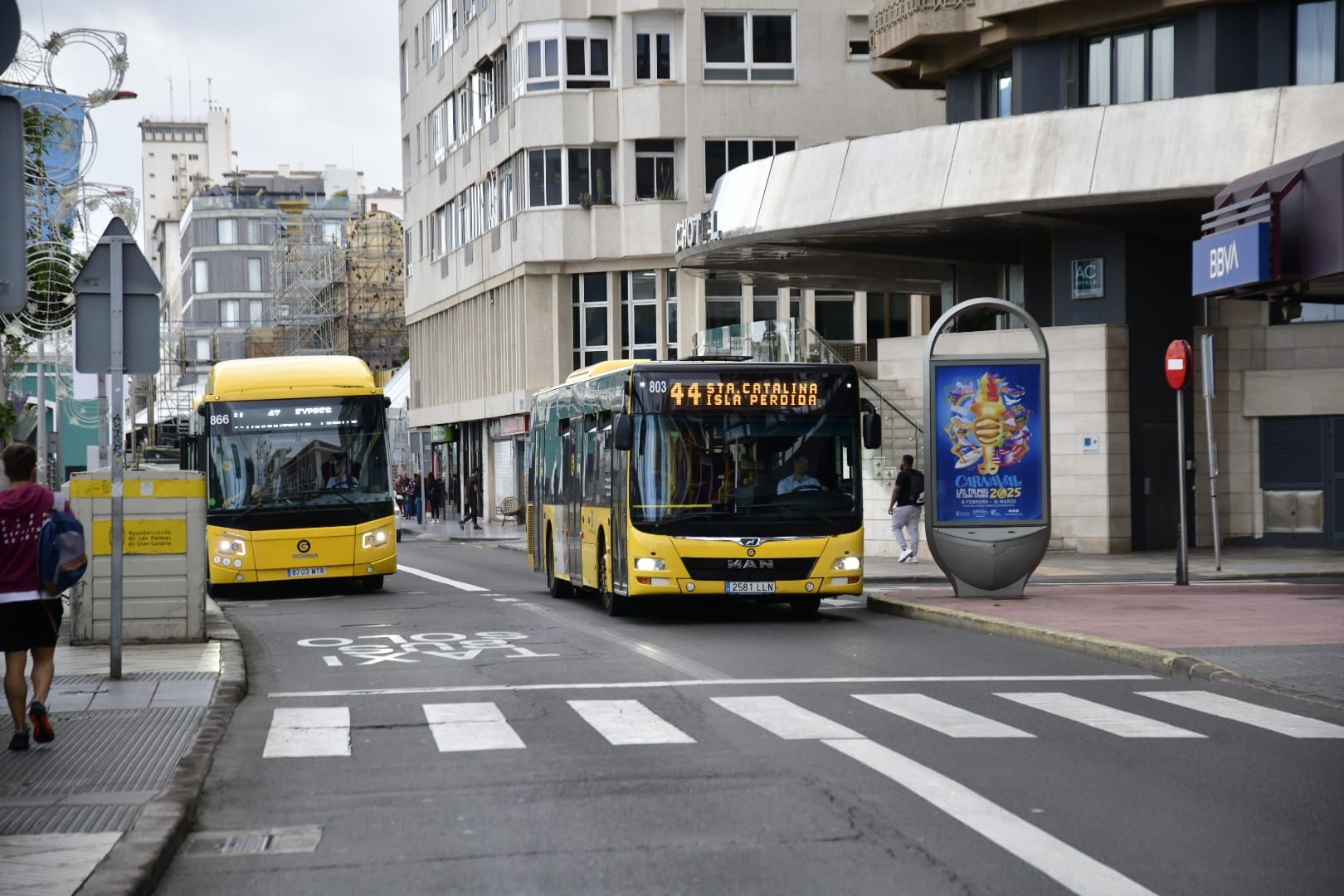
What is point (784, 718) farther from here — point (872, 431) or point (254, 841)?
point (872, 431)

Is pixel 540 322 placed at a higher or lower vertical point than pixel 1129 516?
higher

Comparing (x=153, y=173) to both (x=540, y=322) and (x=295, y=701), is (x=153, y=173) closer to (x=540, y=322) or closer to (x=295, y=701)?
(x=540, y=322)

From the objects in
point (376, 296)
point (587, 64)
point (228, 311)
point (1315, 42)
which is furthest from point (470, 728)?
point (228, 311)

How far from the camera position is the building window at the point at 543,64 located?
173 feet

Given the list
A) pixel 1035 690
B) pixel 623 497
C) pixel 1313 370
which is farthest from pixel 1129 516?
pixel 1035 690

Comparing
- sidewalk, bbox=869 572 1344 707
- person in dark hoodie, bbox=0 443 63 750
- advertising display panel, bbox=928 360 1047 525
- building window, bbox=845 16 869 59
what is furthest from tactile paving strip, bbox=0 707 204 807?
building window, bbox=845 16 869 59

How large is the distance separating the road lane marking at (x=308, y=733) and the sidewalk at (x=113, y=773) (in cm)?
34

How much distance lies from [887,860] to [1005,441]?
14822 mm

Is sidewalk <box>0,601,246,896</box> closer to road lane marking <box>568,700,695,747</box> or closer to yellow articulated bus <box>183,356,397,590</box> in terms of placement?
road lane marking <box>568,700,695,747</box>

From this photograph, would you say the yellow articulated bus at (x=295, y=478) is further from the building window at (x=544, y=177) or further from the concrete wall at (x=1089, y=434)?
the building window at (x=544, y=177)

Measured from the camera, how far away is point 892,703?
488 inches

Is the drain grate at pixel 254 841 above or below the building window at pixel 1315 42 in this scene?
below

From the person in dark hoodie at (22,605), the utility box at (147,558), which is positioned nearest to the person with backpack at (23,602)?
the person in dark hoodie at (22,605)

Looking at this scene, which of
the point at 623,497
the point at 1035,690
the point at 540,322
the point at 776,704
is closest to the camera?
the point at 776,704
